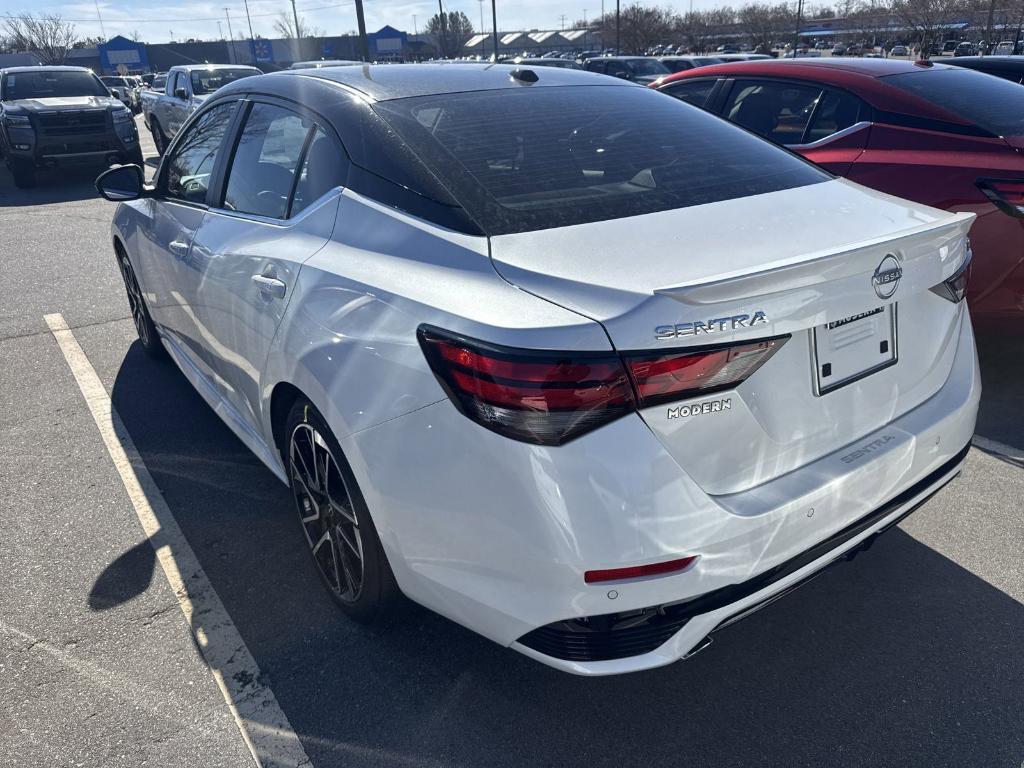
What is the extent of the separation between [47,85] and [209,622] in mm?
14274

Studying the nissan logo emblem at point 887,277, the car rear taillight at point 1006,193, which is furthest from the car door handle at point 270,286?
the car rear taillight at point 1006,193

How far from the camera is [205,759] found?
7.20 ft

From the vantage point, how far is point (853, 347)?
2.04m

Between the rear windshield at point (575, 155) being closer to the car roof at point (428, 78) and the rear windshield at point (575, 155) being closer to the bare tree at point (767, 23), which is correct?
the car roof at point (428, 78)

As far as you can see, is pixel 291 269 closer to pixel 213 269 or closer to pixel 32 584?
pixel 213 269

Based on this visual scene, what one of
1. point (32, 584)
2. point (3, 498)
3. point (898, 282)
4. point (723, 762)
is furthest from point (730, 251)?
point (3, 498)

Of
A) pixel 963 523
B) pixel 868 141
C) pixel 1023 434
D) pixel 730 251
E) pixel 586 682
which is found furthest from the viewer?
pixel 868 141

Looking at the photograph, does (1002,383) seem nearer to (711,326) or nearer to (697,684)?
(697,684)

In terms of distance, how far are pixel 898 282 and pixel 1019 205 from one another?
8.05ft

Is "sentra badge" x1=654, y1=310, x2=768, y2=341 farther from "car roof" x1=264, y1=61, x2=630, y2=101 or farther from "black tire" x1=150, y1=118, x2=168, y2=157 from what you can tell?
"black tire" x1=150, y1=118, x2=168, y2=157

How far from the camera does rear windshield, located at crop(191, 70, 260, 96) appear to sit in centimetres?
1474

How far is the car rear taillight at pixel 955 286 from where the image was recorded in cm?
231

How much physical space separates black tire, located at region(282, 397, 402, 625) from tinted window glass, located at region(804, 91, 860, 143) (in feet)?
12.8

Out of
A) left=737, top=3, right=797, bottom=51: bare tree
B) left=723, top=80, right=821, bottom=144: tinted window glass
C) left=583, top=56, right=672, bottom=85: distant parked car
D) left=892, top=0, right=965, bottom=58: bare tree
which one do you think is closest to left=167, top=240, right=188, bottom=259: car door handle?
left=723, top=80, right=821, bottom=144: tinted window glass
